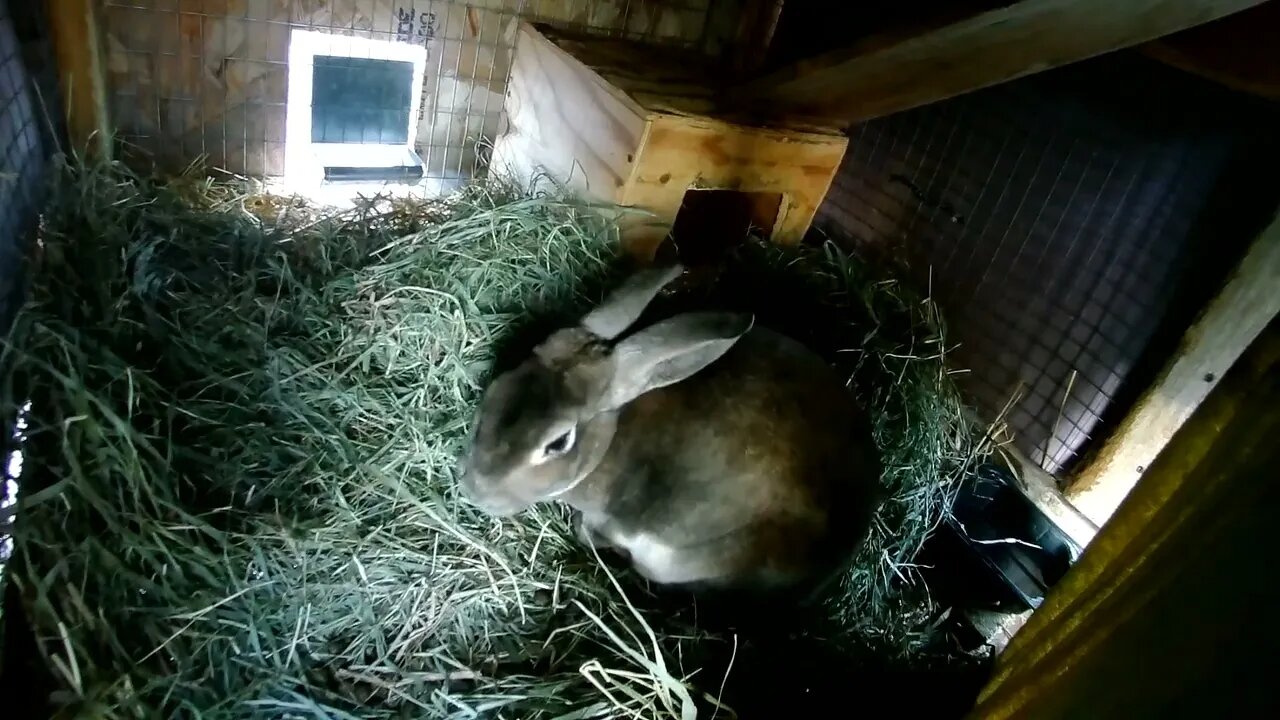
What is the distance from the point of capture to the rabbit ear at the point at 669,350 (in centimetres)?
199

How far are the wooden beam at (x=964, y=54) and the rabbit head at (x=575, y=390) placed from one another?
37.3 inches

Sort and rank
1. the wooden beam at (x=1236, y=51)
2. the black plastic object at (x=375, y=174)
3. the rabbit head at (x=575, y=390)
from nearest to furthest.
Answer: the rabbit head at (x=575, y=390) < the wooden beam at (x=1236, y=51) < the black plastic object at (x=375, y=174)

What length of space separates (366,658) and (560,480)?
0.60m

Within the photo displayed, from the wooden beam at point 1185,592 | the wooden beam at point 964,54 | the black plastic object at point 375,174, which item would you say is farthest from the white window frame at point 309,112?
the wooden beam at point 1185,592

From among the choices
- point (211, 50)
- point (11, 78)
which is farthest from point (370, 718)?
point (211, 50)

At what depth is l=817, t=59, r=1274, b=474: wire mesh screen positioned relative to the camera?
258 centimetres

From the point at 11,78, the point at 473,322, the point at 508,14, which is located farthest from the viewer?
the point at 508,14

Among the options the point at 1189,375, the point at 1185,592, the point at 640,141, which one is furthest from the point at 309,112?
the point at 1189,375

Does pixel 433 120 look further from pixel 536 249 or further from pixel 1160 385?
pixel 1160 385

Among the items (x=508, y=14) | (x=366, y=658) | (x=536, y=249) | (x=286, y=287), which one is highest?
(x=508, y=14)

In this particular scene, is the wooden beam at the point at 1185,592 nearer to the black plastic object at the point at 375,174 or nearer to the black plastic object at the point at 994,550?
the black plastic object at the point at 994,550

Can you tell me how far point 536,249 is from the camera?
2.40 meters

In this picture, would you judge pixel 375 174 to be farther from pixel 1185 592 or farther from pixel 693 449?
pixel 1185 592

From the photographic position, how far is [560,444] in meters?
2.00
